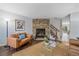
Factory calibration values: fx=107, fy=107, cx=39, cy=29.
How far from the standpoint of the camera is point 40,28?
2.11 meters

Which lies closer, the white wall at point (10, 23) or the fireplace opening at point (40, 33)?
the white wall at point (10, 23)

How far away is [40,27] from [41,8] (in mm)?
368

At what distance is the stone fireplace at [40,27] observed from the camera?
2060 millimetres

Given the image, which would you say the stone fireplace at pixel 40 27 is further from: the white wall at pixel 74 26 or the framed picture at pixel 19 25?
the white wall at pixel 74 26

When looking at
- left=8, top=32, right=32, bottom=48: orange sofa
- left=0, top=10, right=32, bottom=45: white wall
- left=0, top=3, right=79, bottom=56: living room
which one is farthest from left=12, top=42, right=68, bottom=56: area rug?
left=0, top=10, right=32, bottom=45: white wall

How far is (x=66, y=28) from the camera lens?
204 centimetres

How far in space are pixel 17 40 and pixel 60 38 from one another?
2.70 ft

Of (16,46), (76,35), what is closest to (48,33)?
(76,35)

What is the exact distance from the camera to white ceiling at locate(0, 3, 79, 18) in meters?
1.98

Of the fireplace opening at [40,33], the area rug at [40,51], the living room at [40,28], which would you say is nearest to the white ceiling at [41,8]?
the living room at [40,28]

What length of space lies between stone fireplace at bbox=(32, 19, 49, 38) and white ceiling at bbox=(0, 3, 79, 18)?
114 millimetres

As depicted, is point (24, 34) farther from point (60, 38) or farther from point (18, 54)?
point (60, 38)

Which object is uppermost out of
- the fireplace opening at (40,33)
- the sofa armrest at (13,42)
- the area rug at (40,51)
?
the fireplace opening at (40,33)

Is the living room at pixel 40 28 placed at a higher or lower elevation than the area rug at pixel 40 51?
higher
